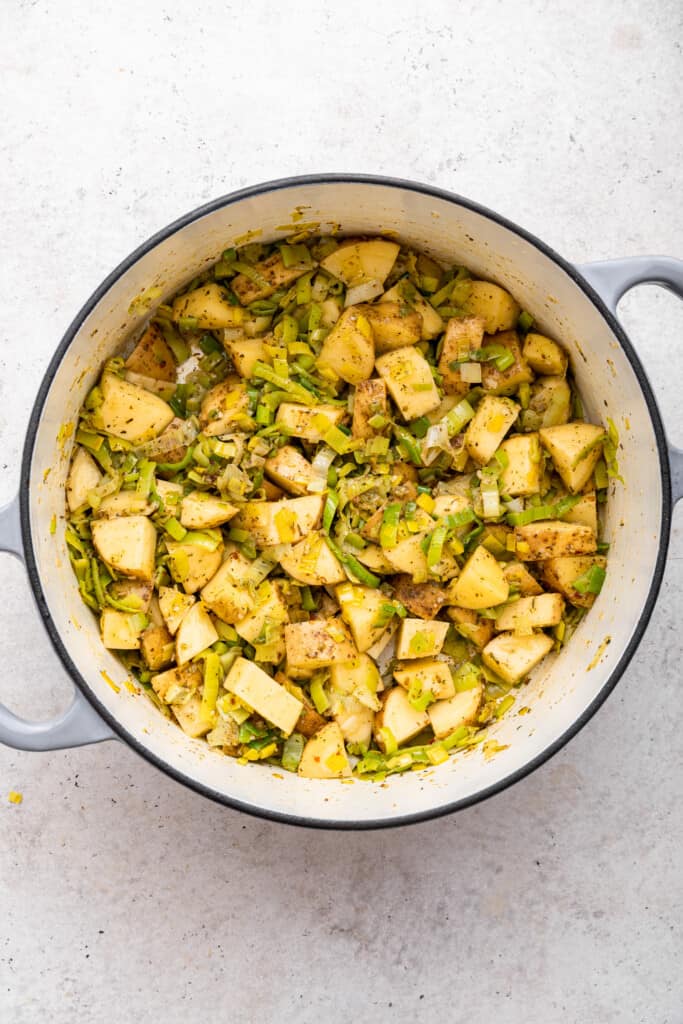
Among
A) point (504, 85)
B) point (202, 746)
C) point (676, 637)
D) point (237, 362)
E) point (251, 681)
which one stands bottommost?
point (202, 746)

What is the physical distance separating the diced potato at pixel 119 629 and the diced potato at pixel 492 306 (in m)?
0.84

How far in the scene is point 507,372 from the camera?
5.50ft

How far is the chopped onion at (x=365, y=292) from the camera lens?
5.52 ft

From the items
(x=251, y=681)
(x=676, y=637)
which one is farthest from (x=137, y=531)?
(x=676, y=637)

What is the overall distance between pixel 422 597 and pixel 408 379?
0.40 metres

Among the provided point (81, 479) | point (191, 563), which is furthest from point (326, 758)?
point (81, 479)

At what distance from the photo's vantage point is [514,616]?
1663 millimetres

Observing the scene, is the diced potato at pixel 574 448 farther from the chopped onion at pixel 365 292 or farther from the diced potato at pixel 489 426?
the chopped onion at pixel 365 292

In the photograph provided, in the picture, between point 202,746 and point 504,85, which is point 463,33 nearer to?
point 504,85

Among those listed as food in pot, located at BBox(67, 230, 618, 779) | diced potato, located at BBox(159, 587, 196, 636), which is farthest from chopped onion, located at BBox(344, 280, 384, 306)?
diced potato, located at BBox(159, 587, 196, 636)

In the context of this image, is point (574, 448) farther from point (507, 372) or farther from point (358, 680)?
point (358, 680)

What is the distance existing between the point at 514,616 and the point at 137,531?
70cm

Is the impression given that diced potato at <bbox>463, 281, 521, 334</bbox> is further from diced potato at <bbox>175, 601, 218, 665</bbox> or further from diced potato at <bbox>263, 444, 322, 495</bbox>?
diced potato at <bbox>175, 601, 218, 665</bbox>

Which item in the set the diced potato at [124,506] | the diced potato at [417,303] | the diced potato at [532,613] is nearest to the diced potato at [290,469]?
the diced potato at [124,506]
